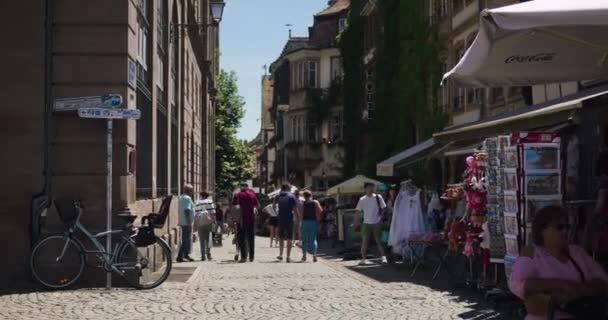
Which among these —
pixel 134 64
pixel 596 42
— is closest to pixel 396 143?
pixel 134 64

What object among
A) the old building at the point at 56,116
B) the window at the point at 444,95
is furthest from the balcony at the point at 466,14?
the old building at the point at 56,116

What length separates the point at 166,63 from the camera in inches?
901

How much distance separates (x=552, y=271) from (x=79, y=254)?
343 inches

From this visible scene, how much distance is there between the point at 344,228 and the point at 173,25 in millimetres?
7568

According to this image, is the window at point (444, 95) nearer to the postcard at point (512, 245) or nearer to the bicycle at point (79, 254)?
the bicycle at point (79, 254)

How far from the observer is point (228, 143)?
66250 millimetres

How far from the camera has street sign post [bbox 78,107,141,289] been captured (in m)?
13.8

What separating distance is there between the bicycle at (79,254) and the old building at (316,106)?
1860 inches

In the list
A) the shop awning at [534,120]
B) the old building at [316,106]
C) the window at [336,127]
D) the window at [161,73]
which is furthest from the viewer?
the old building at [316,106]

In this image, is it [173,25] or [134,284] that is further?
[173,25]

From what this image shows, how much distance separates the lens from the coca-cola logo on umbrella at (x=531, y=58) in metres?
7.89

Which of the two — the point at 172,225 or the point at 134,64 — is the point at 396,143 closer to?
the point at 172,225

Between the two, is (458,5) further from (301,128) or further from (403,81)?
(301,128)

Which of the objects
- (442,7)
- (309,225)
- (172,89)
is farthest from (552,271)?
(442,7)
